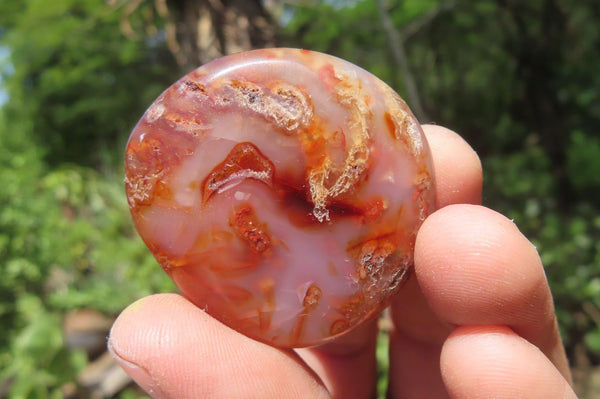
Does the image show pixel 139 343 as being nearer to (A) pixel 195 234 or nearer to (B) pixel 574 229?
(A) pixel 195 234

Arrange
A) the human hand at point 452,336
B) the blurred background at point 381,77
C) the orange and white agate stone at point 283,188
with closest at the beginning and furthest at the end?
the human hand at point 452,336 < the orange and white agate stone at point 283,188 < the blurred background at point 381,77

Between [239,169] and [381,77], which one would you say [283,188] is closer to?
[239,169]

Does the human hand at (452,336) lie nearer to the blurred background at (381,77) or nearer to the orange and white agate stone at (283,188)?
the orange and white agate stone at (283,188)

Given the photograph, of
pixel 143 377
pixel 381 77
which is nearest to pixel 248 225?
pixel 143 377

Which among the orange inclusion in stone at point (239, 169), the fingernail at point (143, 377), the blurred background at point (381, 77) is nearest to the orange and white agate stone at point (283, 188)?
the orange inclusion in stone at point (239, 169)

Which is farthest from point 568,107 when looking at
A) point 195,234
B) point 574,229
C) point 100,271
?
point 100,271

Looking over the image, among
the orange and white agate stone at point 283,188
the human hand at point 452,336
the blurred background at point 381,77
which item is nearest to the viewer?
the human hand at point 452,336
